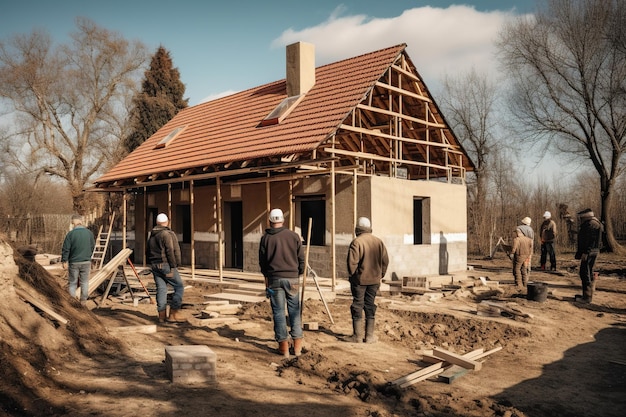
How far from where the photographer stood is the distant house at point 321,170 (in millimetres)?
13898

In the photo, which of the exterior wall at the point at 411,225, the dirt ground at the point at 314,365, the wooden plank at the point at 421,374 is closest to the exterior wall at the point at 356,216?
the exterior wall at the point at 411,225

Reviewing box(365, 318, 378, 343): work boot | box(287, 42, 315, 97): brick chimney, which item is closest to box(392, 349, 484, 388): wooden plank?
box(365, 318, 378, 343): work boot

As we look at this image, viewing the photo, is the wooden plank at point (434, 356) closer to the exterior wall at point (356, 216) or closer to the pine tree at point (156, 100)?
the exterior wall at point (356, 216)

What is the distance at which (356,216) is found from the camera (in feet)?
45.2

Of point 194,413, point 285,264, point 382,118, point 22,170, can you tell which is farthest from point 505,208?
point 22,170

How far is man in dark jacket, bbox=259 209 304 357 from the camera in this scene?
7.12 metres

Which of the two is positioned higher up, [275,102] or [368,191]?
[275,102]

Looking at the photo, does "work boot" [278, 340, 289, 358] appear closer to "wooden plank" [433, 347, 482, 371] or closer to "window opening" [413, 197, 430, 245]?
"wooden plank" [433, 347, 482, 371]

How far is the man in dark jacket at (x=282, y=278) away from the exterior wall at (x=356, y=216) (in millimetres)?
5875

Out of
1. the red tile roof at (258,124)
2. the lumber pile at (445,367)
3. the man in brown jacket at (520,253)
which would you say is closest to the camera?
the lumber pile at (445,367)

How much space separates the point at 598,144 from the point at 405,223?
46.9ft

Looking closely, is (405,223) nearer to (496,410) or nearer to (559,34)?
(496,410)

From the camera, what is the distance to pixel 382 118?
16.8 m

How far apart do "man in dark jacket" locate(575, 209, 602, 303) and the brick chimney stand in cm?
929
